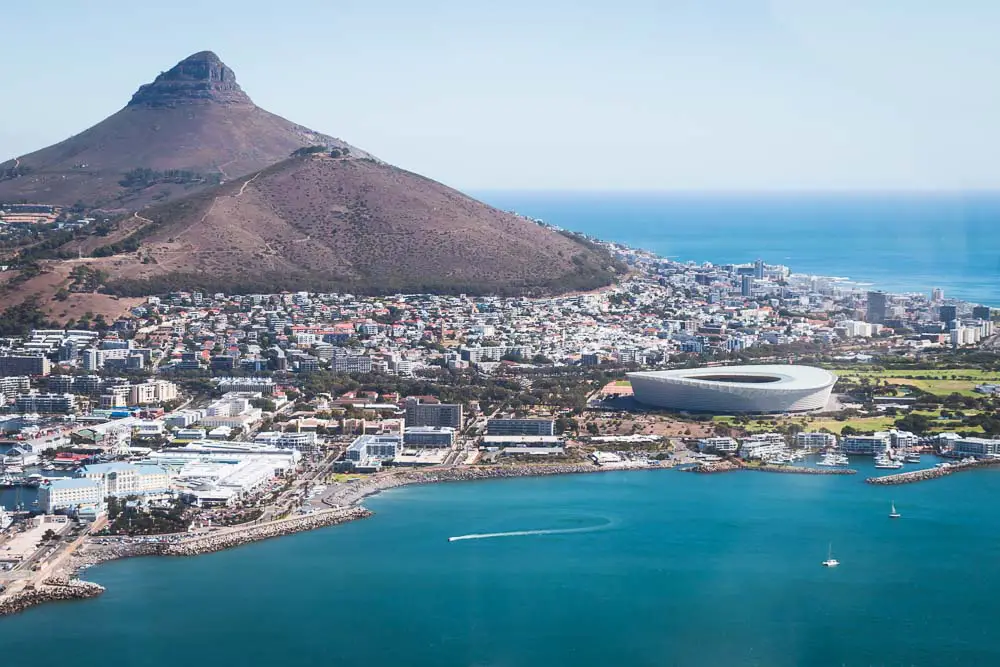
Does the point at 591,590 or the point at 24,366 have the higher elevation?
the point at 24,366

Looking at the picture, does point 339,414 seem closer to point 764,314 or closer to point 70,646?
point 70,646

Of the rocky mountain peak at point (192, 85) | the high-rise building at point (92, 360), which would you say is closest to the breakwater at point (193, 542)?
the high-rise building at point (92, 360)

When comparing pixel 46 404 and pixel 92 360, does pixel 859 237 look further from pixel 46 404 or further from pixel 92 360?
pixel 46 404

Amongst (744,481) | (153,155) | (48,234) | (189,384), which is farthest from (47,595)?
(153,155)

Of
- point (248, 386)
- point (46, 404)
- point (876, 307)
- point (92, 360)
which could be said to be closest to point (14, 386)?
point (46, 404)

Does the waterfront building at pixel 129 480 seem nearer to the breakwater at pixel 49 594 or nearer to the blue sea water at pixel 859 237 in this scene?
the breakwater at pixel 49 594
